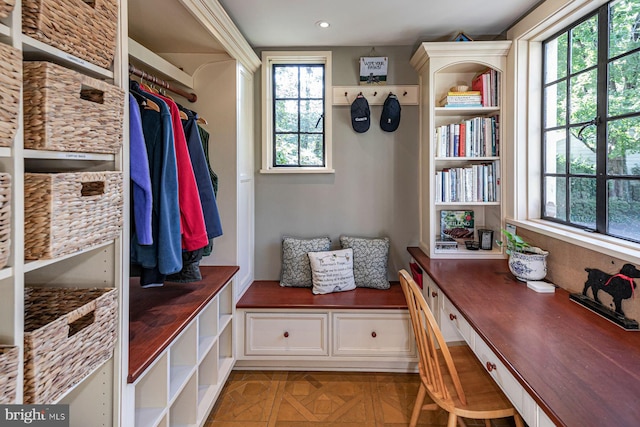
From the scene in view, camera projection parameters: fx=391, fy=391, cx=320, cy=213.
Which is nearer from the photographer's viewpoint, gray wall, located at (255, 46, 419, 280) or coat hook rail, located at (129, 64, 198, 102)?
coat hook rail, located at (129, 64, 198, 102)

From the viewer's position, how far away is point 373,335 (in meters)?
2.74

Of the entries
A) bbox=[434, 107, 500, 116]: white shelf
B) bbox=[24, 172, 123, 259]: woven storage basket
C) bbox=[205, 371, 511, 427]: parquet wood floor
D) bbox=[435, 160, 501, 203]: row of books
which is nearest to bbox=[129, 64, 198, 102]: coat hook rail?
bbox=[24, 172, 123, 259]: woven storage basket

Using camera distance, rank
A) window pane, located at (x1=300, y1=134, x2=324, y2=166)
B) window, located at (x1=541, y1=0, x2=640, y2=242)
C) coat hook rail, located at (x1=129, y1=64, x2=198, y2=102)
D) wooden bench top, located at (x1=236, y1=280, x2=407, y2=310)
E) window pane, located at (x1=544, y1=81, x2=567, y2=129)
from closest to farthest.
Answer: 1. window, located at (x1=541, y1=0, x2=640, y2=242)
2. coat hook rail, located at (x1=129, y1=64, x2=198, y2=102)
3. window pane, located at (x1=544, y1=81, x2=567, y2=129)
4. wooden bench top, located at (x1=236, y1=280, x2=407, y2=310)
5. window pane, located at (x1=300, y1=134, x2=324, y2=166)

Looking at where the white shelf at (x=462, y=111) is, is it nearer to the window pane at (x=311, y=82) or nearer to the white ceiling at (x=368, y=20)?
the white ceiling at (x=368, y=20)

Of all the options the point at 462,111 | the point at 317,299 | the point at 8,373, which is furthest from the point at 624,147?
the point at 8,373

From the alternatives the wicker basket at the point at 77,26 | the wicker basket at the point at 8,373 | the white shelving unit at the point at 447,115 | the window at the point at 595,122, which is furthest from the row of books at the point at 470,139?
the wicker basket at the point at 8,373

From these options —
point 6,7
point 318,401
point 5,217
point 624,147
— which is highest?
point 6,7

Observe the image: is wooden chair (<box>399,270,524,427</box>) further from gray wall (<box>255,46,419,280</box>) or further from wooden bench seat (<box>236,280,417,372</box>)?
gray wall (<box>255,46,419,280</box>)

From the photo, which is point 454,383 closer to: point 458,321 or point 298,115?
point 458,321

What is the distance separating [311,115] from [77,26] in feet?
7.54

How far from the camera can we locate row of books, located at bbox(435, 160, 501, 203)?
9.27 ft

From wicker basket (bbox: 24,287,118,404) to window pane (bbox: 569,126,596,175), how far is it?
2.33 meters

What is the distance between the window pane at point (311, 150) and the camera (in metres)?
3.24

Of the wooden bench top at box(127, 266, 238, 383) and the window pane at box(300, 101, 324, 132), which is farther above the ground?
the window pane at box(300, 101, 324, 132)
